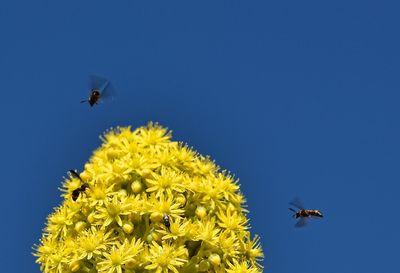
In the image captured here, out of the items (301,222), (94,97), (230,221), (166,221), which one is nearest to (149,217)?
(166,221)

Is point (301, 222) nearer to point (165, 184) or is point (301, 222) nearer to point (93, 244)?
point (165, 184)

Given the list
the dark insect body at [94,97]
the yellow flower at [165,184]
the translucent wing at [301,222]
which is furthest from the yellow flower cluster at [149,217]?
the translucent wing at [301,222]

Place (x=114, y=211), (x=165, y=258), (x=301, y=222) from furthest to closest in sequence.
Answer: (x=301, y=222) < (x=114, y=211) < (x=165, y=258)

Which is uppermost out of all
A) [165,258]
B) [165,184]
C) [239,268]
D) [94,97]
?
[94,97]

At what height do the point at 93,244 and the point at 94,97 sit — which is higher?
the point at 94,97

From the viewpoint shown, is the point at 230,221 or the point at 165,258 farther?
the point at 230,221

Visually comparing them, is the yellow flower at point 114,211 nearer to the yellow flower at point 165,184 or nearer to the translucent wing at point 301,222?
the yellow flower at point 165,184
